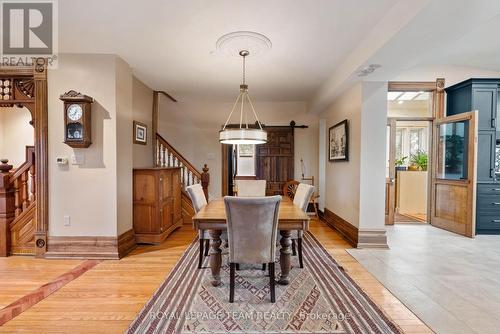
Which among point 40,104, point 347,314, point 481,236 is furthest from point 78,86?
point 481,236

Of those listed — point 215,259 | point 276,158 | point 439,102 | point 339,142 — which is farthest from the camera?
point 276,158

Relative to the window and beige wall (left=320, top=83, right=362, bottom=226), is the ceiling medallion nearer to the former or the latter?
beige wall (left=320, top=83, right=362, bottom=226)

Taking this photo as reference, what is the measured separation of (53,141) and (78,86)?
2.52 feet

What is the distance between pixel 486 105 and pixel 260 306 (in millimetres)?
4953

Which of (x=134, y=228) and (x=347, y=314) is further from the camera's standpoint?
(x=134, y=228)

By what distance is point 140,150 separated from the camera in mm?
4215

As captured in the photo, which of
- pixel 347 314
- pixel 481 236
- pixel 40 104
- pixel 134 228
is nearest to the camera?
pixel 347 314

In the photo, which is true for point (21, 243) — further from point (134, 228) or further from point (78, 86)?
point (78, 86)

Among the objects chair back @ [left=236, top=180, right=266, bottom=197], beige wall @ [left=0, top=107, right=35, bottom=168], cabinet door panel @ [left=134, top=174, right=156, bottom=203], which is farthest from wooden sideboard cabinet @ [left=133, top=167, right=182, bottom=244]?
beige wall @ [left=0, top=107, right=35, bottom=168]

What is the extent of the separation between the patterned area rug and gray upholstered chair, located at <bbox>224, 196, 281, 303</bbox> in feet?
0.54

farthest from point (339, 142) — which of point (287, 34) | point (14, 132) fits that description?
point (14, 132)

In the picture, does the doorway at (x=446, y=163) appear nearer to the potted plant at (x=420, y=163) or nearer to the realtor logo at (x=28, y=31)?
the potted plant at (x=420, y=163)

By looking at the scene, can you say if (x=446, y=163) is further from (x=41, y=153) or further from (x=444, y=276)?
(x=41, y=153)

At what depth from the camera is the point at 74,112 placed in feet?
10.1
